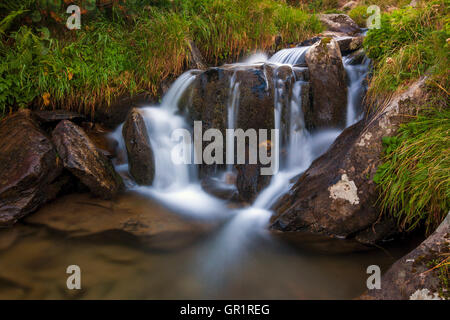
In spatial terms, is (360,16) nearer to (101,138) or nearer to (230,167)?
(230,167)

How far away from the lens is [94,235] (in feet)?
9.58

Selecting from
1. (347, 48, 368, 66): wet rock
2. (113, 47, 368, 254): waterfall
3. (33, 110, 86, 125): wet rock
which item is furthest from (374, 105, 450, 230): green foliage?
(33, 110, 86, 125): wet rock

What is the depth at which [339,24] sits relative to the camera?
8.35 m

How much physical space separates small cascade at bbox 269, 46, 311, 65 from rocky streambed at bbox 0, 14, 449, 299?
0.64 metres

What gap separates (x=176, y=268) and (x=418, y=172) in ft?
7.49

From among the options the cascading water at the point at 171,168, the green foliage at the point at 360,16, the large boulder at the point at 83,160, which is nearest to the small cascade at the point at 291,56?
the cascading water at the point at 171,168

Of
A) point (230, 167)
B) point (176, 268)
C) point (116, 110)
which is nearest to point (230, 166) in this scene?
point (230, 167)

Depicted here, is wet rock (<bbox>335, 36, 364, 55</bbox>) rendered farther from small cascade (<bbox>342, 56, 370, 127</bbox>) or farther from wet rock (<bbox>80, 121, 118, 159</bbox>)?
wet rock (<bbox>80, 121, 118, 159</bbox>)

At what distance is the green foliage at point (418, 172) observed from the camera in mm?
2357

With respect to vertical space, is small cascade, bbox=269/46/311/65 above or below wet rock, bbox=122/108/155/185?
above

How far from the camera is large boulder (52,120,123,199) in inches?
138

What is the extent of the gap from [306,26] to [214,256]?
21.4 ft
